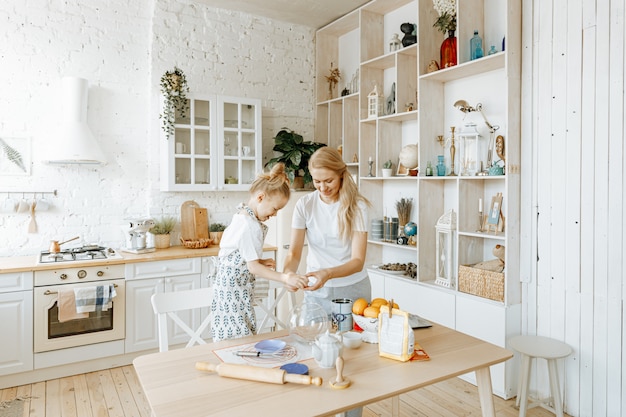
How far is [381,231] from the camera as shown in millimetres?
4480

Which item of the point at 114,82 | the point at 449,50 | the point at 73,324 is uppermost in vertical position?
the point at 449,50

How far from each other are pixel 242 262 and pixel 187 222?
2651mm

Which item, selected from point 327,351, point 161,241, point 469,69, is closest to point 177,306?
point 327,351

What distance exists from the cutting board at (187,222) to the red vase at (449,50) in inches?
109

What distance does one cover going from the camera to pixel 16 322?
342 centimetres

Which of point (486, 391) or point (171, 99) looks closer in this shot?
point (486, 391)

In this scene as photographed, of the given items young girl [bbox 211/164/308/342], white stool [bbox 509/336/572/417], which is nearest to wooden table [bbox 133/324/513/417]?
young girl [bbox 211/164/308/342]

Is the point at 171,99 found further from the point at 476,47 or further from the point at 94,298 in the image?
the point at 476,47

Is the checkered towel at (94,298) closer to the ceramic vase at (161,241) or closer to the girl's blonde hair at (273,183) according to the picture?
the ceramic vase at (161,241)

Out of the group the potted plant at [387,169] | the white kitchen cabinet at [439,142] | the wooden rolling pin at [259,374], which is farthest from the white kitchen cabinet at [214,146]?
the wooden rolling pin at [259,374]

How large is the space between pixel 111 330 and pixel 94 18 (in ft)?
9.39

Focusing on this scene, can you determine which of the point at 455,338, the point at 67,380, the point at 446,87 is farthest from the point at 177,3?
the point at 455,338

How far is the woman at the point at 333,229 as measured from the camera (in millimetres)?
2326

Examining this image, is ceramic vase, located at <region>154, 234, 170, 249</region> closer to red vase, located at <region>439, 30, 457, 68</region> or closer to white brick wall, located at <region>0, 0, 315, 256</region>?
white brick wall, located at <region>0, 0, 315, 256</region>
